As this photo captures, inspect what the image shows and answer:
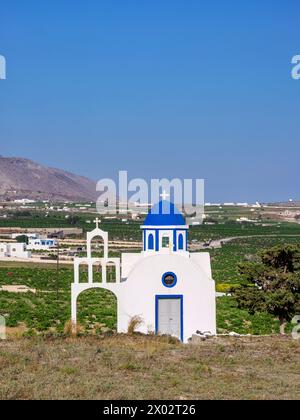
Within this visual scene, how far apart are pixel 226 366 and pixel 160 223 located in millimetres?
9709

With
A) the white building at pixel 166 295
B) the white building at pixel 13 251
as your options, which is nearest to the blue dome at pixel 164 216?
the white building at pixel 166 295

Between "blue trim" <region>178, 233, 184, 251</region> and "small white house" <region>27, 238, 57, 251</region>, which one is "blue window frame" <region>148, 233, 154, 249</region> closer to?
"blue trim" <region>178, 233, 184, 251</region>

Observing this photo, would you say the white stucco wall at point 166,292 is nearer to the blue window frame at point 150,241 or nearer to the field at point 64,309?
the blue window frame at point 150,241

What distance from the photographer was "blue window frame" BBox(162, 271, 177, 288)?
25.3 m

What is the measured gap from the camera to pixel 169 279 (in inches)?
999

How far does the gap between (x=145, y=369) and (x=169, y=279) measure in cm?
934

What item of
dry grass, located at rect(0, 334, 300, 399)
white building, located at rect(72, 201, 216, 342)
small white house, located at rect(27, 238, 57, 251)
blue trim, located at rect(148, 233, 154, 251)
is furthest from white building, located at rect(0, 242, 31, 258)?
dry grass, located at rect(0, 334, 300, 399)

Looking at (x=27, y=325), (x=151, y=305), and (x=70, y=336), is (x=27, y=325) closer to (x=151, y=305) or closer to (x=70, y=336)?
(x=151, y=305)

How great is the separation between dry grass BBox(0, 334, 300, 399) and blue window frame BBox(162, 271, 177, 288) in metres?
4.49

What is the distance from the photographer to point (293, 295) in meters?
25.5

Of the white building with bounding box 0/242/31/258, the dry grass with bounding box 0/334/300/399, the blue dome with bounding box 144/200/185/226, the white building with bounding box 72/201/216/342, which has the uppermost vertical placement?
the blue dome with bounding box 144/200/185/226

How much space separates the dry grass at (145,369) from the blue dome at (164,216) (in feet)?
19.3

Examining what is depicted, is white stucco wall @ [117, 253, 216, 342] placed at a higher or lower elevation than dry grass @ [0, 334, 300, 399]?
higher
